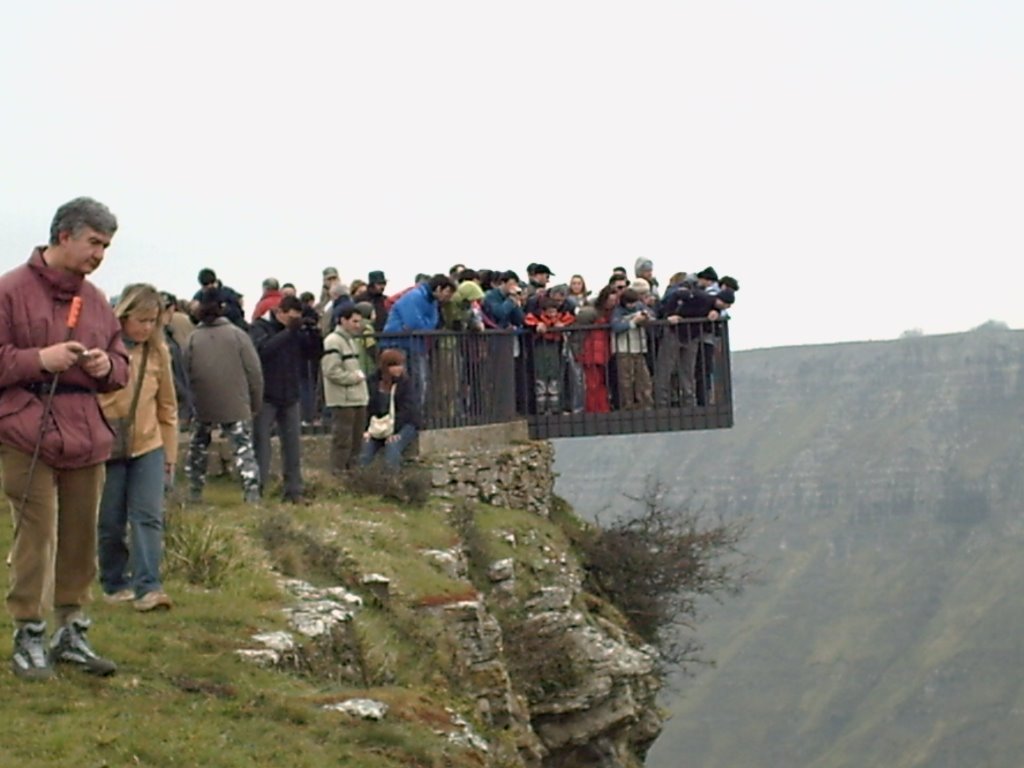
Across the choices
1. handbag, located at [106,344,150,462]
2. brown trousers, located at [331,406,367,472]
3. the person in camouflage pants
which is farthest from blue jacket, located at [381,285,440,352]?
handbag, located at [106,344,150,462]

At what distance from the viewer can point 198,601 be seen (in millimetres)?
12039

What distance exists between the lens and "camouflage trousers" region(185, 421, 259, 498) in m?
17.0

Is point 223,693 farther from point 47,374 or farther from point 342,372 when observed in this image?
point 342,372

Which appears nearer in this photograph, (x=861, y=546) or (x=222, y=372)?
(x=222, y=372)

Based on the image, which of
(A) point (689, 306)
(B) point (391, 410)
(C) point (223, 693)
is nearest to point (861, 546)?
(A) point (689, 306)

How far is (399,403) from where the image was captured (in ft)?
66.1

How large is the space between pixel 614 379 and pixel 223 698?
47.2 feet

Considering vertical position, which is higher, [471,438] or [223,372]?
[223,372]

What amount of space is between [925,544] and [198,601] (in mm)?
140655

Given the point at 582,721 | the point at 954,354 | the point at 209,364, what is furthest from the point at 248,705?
the point at 954,354

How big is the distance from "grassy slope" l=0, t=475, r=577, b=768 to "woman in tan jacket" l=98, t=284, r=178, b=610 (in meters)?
0.39

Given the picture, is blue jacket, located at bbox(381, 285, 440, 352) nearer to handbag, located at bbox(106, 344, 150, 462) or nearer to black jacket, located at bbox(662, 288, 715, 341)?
black jacket, located at bbox(662, 288, 715, 341)

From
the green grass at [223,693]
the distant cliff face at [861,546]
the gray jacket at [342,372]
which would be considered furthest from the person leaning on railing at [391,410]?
the distant cliff face at [861,546]

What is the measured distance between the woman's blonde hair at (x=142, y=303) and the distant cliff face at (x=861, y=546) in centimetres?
9590
